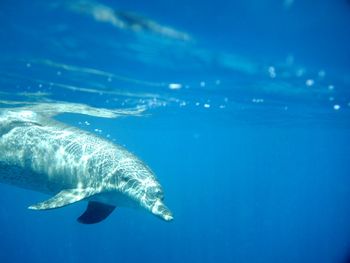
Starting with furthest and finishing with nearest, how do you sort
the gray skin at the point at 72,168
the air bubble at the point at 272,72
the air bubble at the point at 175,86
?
the air bubble at the point at 175,86, the air bubble at the point at 272,72, the gray skin at the point at 72,168

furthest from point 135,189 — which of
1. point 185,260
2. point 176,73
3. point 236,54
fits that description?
point 185,260

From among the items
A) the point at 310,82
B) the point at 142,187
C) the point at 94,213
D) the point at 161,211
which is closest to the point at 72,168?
the point at 94,213

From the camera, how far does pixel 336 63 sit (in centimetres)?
1655

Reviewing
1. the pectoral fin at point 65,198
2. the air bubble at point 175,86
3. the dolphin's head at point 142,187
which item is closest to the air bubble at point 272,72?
the air bubble at point 175,86

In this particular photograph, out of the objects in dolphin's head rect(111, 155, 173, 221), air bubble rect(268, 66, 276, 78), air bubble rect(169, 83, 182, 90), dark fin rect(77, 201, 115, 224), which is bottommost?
dark fin rect(77, 201, 115, 224)

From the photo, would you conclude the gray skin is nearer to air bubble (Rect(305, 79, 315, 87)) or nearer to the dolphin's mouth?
the dolphin's mouth

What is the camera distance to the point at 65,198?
9.41m

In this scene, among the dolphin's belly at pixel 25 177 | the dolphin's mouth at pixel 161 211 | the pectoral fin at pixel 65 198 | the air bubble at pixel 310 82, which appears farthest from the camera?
the air bubble at pixel 310 82

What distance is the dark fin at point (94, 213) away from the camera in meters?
10.6

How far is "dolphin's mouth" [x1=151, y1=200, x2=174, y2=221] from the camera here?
340 inches

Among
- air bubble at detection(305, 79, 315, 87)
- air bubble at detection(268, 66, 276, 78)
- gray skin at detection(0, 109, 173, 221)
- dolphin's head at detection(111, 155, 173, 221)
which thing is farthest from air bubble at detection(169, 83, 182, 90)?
dolphin's head at detection(111, 155, 173, 221)

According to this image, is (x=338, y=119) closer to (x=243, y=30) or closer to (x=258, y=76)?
(x=258, y=76)

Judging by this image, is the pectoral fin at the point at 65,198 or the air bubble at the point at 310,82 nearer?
the pectoral fin at the point at 65,198

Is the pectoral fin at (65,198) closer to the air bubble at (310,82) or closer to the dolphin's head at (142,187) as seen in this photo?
the dolphin's head at (142,187)
